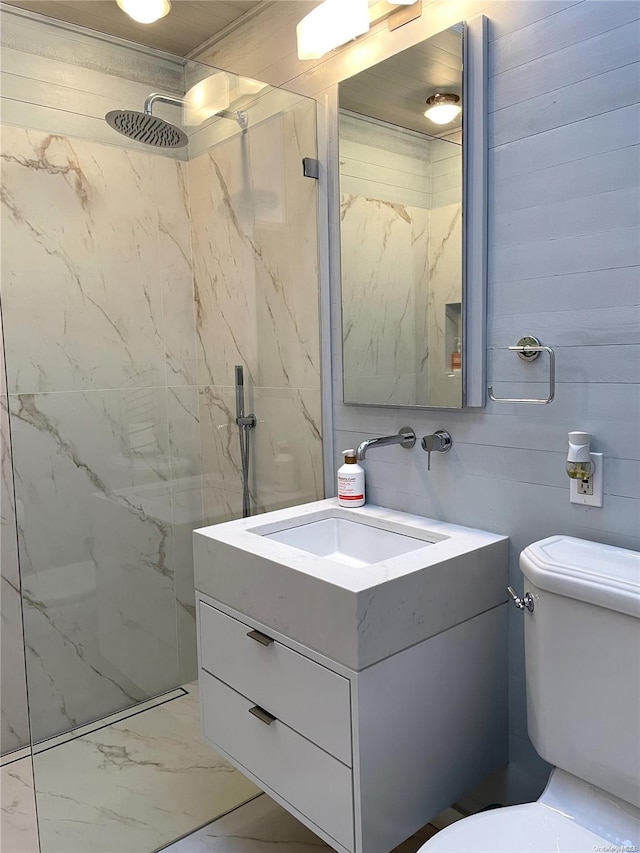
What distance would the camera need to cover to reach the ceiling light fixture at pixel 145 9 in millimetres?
1894

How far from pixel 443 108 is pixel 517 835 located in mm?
1506

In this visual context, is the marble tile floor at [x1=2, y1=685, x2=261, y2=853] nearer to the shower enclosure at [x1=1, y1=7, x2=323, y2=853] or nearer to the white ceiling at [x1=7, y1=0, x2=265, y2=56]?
the shower enclosure at [x1=1, y1=7, x2=323, y2=853]

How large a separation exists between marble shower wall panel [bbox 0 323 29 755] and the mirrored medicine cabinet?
1172 millimetres

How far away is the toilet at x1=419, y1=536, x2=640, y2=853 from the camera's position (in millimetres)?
1080

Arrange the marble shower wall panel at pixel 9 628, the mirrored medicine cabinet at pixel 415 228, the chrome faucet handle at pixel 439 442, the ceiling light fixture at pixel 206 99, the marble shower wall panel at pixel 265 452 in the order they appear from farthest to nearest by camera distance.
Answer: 1. the marble shower wall panel at pixel 9 628
2. the marble shower wall panel at pixel 265 452
3. the ceiling light fixture at pixel 206 99
4. the chrome faucet handle at pixel 439 442
5. the mirrored medicine cabinet at pixel 415 228

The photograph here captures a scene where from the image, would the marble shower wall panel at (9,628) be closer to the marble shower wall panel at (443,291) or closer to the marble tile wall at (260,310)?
the marble tile wall at (260,310)

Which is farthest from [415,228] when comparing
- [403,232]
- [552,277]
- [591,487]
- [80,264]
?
[80,264]

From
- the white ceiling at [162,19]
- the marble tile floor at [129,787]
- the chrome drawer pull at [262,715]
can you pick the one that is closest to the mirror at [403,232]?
the white ceiling at [162,19]

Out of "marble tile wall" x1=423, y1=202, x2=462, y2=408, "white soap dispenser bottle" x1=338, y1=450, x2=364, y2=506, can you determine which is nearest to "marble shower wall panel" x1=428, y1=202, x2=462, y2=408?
"marble tile wall" x1=423, y1=202, x2=462, y2=408

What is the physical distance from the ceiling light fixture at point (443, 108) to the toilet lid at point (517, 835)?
1.45 m

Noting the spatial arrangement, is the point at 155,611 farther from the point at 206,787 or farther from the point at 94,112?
the point at 94,112

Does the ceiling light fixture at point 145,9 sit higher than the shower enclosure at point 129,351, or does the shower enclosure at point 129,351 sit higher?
the ceiling light fixture at point 145,9

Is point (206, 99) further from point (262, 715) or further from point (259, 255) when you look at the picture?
point (262, 715)

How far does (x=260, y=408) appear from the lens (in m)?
2.00
